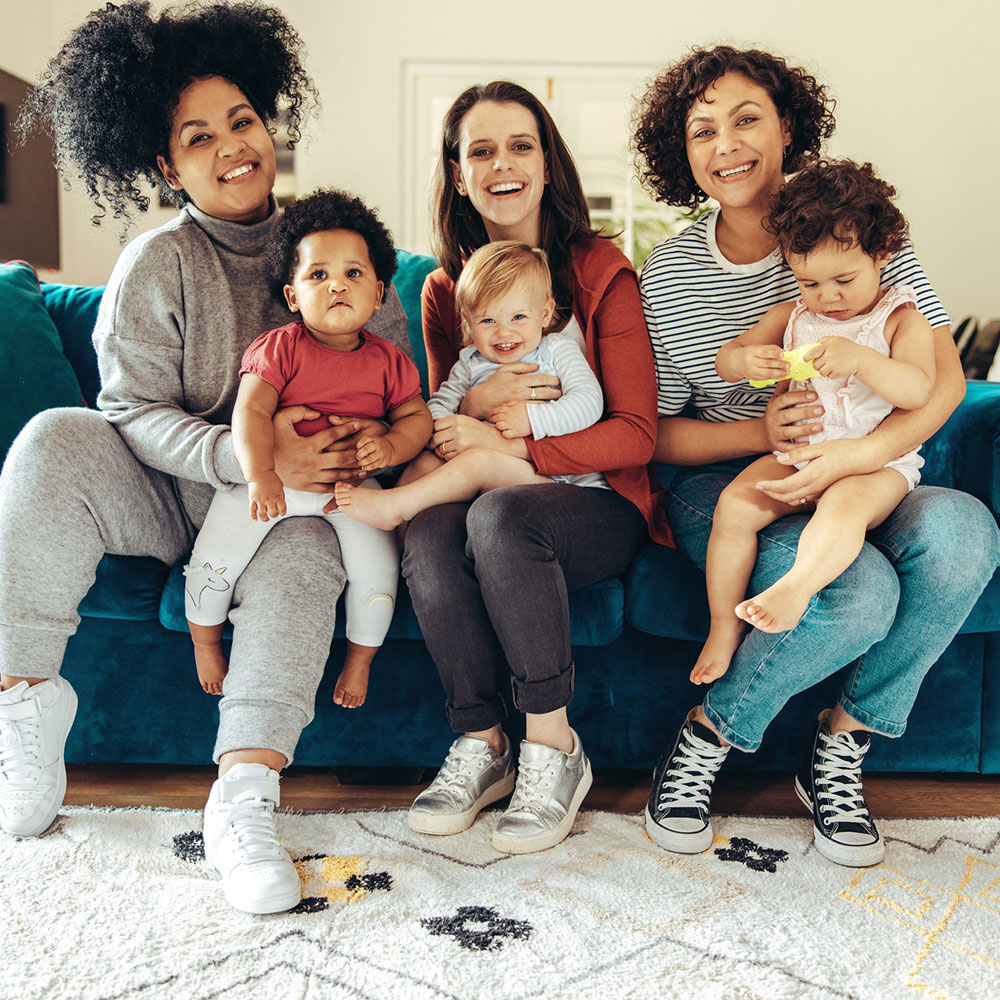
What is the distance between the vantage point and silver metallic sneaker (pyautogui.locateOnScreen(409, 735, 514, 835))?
4.47ft

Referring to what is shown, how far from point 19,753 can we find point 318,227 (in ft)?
2.99

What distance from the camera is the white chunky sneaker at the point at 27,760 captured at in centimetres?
133

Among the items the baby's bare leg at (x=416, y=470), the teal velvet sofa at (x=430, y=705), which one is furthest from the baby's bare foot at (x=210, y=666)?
the baby's bare leg at (x=416, y=470)

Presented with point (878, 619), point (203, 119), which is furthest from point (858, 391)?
point (203, 119)

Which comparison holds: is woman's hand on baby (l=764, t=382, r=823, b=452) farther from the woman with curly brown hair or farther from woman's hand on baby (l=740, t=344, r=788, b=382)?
the woman with curly brown hair

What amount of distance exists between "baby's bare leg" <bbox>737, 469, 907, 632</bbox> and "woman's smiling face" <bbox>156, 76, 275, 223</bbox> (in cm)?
110

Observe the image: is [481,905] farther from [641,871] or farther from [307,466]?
[307,466]

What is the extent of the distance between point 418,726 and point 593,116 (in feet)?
14.9

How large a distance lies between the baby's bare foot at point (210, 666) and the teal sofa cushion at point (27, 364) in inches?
23.6

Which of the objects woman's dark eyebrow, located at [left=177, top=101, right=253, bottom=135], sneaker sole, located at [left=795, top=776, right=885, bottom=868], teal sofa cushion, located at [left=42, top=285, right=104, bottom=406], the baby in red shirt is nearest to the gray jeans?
the baby in red shirt

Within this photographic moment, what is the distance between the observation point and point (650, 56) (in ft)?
17.1

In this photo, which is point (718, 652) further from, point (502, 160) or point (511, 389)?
point (502, 160)

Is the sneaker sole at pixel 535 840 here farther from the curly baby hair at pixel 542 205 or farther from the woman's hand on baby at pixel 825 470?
the curly baby hair at pixel 542 205

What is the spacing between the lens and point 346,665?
1.47 m
